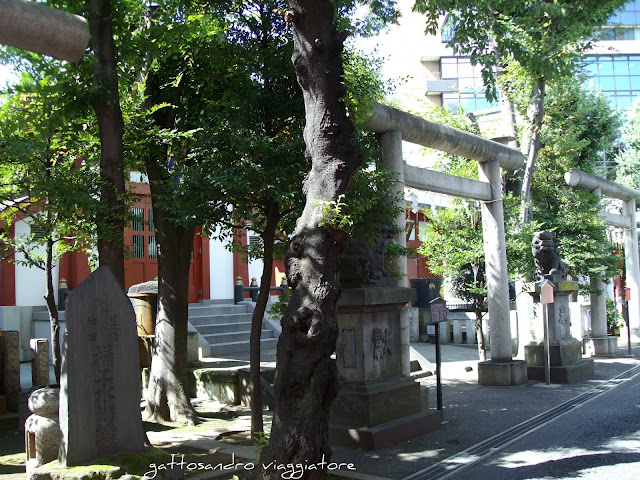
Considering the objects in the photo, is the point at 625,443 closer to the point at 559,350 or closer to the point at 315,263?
the point at 315,263

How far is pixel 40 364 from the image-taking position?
10.8 metres

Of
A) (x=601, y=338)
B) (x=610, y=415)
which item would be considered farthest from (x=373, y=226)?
(x=601, y=338)

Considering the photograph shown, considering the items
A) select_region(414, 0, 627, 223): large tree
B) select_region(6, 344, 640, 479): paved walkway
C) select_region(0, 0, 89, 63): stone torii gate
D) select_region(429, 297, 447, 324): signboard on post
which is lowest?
select_region(6, 344, 640, 479): paved walkway

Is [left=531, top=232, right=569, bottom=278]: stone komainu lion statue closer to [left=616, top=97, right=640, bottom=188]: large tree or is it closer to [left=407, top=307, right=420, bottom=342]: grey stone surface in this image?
[left=407, top=307, right=420, bottom=342]: grey stone surface

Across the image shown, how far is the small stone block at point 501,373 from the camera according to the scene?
13.1 m

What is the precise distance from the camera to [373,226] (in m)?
8.14

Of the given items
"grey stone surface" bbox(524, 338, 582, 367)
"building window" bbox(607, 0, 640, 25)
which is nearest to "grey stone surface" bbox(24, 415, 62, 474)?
"grey stone surface" bbox(524, 338, 582, 367)

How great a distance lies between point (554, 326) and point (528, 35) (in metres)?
6.57

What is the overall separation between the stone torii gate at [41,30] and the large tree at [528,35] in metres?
5.61

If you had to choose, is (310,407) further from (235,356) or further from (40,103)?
(235,356)

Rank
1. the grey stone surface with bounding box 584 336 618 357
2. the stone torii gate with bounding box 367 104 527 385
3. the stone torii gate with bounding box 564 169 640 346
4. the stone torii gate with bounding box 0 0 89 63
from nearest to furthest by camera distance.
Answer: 1. the stone torii gate with bounding box 0 0 89 63
2. the stone torii gate with bounding box 367 104 527 385
3. the stone torii gate with bounding box 564 169 640 346
4. the grey stone surface with bounding box 584 336 618 357

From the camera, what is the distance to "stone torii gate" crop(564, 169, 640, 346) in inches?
705

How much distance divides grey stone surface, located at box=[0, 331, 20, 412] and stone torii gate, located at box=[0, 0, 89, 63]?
23.8 ft

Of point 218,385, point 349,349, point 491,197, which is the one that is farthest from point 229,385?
point 491,197
